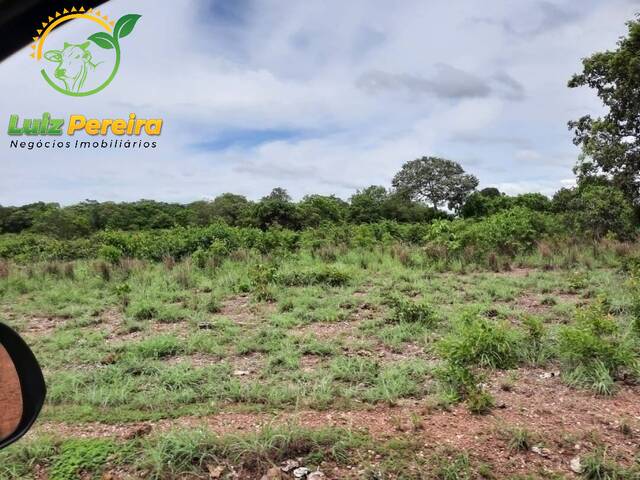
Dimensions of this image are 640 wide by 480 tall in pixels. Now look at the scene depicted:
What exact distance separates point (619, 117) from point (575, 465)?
8.18m

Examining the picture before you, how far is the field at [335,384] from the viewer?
235cm

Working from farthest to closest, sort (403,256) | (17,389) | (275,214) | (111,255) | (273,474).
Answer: (275,214) → (111,255) → (403,256) → (273,474) → (17,389)

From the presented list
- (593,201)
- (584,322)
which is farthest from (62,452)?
(593,201)

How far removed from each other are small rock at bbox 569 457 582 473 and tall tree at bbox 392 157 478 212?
34.3 m

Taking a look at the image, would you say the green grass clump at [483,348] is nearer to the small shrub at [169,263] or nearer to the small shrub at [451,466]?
the small shrub at [451,466]

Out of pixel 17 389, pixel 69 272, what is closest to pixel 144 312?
pixel 69 272

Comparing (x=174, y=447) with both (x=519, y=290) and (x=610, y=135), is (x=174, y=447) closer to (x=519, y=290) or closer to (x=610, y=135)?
(x=519, y=290)

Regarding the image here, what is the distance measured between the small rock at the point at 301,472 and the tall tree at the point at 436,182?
113 feet

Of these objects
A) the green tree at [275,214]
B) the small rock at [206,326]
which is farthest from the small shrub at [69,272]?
the green tree at [275,214]

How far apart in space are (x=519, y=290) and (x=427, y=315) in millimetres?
2418

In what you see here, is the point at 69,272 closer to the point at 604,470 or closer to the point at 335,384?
the point at 335,384

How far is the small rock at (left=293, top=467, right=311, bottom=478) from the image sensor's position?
2253 millimetres

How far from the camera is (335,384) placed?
3.38 m

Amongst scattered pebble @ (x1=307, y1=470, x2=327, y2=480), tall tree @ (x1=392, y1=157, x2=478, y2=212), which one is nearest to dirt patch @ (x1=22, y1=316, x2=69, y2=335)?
scattered pebble @ (x1=307, y1=470, x2=327, y2=480)
